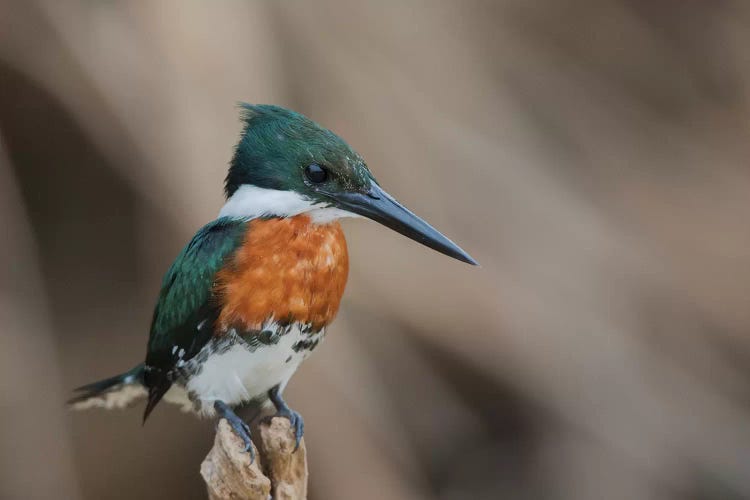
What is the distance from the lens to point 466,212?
2.32 m

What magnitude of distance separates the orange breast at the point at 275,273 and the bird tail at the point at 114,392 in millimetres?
407

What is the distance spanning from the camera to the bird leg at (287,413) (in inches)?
53.3

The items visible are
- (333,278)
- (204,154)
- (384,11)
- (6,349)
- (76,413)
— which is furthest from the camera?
(76,413)

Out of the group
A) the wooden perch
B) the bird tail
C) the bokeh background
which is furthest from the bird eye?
the bokeh background

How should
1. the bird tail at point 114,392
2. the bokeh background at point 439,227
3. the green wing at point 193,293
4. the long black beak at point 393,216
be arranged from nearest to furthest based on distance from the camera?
the long black beak at point 393,216, the green wing at point 193,293, the bird tail at point 114,392, the bokeh background at point 439,227

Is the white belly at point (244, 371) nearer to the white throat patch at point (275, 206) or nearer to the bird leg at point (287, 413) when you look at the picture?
the bird leg at point (287, 413)

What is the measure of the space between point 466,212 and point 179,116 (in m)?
0.78

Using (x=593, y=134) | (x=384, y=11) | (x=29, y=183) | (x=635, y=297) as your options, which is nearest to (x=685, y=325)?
(x=635, y=297)

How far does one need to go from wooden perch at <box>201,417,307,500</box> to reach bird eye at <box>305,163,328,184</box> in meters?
0.36

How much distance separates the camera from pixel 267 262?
1.23 m

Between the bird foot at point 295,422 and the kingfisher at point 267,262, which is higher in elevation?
the kingfisher at point 267,262

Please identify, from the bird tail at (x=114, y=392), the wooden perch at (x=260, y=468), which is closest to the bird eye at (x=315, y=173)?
the wooden perch at (x=260, y=468)

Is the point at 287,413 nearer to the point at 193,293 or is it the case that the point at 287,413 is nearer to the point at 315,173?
the point at 193,293

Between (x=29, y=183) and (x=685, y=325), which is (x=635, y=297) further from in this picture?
(x=29, y=183)
